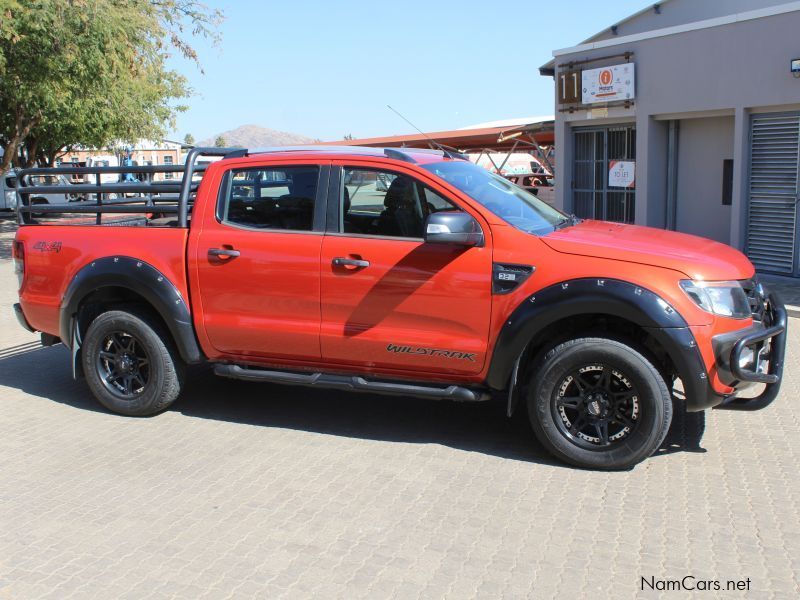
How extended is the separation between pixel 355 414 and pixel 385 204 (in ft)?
5.59

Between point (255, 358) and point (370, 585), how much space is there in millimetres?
2417

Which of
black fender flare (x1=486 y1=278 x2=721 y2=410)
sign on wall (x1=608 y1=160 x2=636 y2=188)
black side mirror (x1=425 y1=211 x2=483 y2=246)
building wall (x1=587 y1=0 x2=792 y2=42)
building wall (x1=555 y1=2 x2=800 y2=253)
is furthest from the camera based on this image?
building wall (x1=587 y1=0 x2=792 y2=42)

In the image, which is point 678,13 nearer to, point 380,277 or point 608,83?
point 608,83

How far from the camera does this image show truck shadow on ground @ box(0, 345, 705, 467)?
220 inches

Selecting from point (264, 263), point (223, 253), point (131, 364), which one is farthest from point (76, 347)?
point (264, 263)

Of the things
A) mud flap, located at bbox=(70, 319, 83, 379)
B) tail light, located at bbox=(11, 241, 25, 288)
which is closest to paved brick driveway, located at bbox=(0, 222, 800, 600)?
mud flap, located at bbox=(70, 319, 83, 379)

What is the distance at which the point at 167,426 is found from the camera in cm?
606

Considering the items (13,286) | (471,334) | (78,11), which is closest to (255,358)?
(471,334)

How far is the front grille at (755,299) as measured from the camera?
500 centimetres

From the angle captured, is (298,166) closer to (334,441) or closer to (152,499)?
(334,441)

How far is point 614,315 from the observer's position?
4.87 metres

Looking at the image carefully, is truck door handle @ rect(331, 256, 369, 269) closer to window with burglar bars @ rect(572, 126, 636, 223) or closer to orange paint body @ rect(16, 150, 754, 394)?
orange paint body @ rect(16, 150, 754, 394)

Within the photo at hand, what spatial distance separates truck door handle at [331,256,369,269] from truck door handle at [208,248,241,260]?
0.72m

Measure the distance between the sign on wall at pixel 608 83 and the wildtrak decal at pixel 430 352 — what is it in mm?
10788
